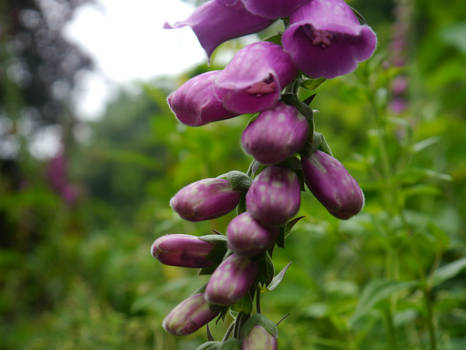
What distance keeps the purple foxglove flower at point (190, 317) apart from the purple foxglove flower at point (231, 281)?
0.17ft

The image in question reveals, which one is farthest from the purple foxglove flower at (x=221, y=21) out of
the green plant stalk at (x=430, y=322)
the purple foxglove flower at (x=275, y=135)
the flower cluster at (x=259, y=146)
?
the green plant stalk at (x=430, y=322)

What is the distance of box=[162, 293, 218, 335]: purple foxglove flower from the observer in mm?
543

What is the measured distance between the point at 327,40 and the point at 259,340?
1.17 feet

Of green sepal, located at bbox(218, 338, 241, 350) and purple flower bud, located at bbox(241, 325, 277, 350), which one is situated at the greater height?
purple flower bud, located at bbox(241, 325, 277, 350)

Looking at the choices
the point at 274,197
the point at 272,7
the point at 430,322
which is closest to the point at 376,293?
→ the point at 430,322

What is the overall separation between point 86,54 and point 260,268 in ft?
19.6

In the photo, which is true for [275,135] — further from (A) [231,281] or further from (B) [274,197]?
(A) [231,281]

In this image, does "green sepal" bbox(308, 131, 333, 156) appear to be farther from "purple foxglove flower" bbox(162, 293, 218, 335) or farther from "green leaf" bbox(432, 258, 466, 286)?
"green leaf" bbox(432, 258, 466, 286)

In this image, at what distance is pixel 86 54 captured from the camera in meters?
5.93

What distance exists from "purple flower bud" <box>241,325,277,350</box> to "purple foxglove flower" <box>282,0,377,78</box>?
0.30 m

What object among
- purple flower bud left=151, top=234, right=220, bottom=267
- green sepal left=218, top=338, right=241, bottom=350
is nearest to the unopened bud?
purple flower bud left=151, top=234, right=220, bottom=267

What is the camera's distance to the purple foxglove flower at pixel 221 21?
1.86ft

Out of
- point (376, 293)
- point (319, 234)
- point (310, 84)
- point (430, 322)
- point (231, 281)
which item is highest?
point (310, 84)

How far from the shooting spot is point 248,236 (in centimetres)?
48
